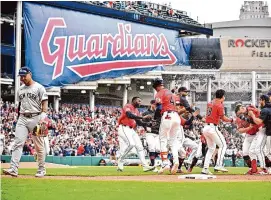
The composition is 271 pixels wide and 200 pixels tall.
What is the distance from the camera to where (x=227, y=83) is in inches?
2429

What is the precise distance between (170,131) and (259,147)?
216 cm

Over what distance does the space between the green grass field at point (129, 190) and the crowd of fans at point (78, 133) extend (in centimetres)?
1850

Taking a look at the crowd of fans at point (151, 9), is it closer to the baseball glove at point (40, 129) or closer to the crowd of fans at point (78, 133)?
the crowd of fans at point (78, 133)

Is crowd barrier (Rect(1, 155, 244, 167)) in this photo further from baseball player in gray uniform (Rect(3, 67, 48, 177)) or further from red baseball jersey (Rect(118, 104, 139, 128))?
baseball player in gray uniform (Rect(3, 67, 48, 177))

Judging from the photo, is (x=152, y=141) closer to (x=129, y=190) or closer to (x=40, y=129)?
(x=40, y=129)

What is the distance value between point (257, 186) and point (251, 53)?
55805 mm

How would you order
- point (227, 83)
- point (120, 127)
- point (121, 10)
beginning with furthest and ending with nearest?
A: point (227, 83) < point (121, 10) < point (120, 127)

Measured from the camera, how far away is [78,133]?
36969 mm

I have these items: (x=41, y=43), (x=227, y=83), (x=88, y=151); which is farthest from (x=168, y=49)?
(x=88, y=151)

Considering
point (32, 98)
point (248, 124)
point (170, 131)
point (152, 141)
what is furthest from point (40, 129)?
point (152, 141)

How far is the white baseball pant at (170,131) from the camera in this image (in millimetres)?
15141

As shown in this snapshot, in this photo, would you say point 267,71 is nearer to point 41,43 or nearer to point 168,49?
point 168,49

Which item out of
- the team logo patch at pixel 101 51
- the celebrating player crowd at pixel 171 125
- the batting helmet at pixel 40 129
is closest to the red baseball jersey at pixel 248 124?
the celebrating player crowd at pixel 171 125

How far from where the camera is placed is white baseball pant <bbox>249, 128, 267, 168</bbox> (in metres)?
15.6
